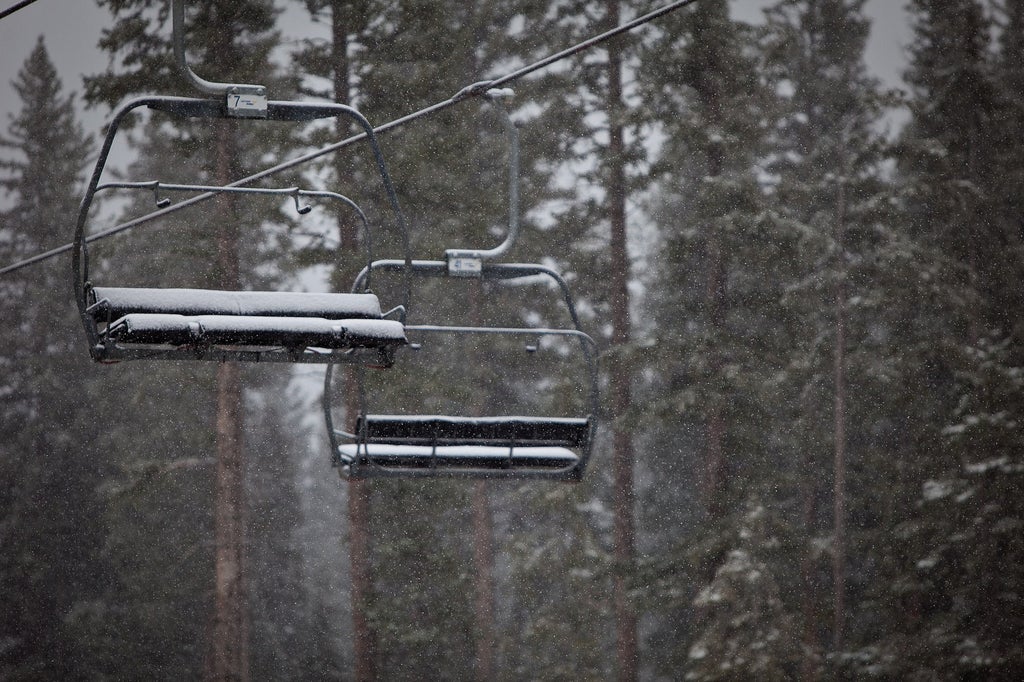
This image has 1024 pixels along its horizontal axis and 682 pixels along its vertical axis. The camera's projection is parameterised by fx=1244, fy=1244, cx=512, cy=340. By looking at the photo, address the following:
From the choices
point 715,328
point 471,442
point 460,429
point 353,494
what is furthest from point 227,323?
point 715,328

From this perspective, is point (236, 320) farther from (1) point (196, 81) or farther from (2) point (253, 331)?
(1) point (196, 81)

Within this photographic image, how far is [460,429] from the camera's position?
23.6 ft

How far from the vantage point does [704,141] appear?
672 inches

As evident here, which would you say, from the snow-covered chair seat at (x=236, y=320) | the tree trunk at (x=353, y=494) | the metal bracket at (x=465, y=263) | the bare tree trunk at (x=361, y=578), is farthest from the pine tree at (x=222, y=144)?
the snow-covered chair seat at (x=236, y=320)

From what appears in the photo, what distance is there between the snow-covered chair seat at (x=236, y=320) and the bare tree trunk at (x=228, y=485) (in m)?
10.5

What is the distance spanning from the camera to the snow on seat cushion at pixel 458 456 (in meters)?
7.08

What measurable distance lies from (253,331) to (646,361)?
1244 cm

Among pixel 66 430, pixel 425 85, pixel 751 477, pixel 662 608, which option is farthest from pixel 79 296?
pixel 66 430

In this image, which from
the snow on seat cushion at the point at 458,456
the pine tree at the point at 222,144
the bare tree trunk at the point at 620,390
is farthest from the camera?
the bare tree trunk at the point at 620,390

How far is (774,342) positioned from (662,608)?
4.17m

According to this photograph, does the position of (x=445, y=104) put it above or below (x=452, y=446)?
above

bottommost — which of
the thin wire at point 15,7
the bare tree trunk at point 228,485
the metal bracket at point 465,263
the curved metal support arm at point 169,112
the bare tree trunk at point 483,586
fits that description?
the bare tree trunk at point 483,586

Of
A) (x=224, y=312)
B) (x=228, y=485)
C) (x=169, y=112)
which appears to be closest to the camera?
(x=169, y=112)

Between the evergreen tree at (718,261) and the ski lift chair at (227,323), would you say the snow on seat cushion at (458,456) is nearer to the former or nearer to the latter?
the ski lift chair at (227,323)
